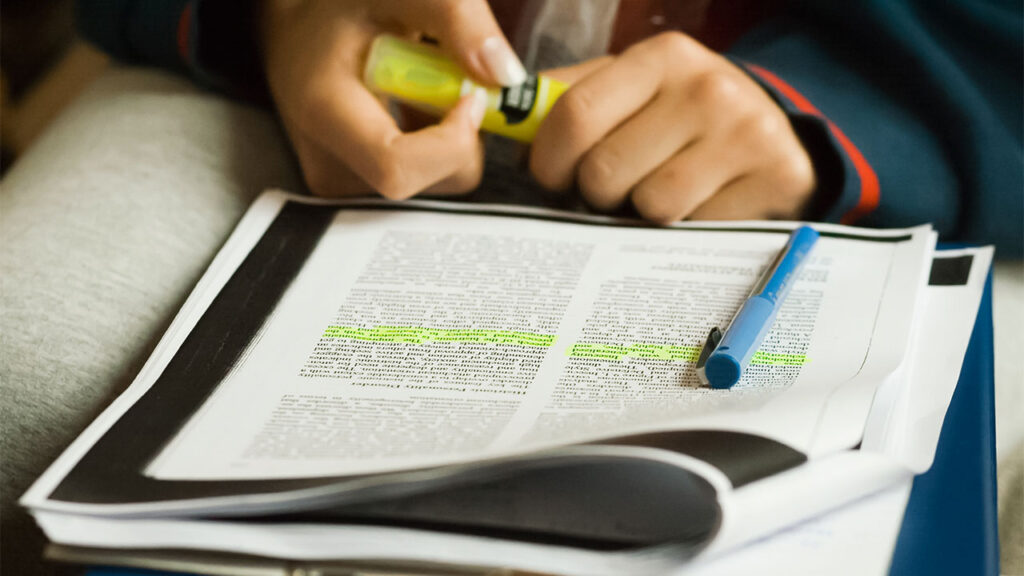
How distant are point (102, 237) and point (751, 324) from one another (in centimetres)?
36

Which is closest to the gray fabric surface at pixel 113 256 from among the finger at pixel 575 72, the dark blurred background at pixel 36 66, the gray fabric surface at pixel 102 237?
the gray fabric surface at pixel 102 237

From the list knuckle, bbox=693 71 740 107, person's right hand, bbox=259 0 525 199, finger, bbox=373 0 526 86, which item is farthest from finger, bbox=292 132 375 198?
knuckle, bbox=693 71 740 107

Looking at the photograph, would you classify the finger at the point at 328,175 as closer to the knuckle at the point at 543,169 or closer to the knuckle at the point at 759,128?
the knuckle at the point at 543,169

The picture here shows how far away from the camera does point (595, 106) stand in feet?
1.58

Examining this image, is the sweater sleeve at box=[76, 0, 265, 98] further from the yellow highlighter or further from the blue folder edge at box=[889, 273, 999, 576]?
the blue folder edge at box=[889, 273, 999, 576]

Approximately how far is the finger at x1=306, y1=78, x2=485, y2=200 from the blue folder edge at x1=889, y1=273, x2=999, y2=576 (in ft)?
0.96

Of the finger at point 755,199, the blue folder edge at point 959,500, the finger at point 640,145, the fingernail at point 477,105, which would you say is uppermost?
the fingernail at point 477,105

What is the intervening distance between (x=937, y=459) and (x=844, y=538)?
0.24ft

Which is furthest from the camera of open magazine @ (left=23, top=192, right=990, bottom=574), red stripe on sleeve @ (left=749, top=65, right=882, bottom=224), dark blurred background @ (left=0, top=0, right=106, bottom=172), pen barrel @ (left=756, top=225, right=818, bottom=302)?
dark blurred background @ (left=0, top=0, right=106, bottom=172)

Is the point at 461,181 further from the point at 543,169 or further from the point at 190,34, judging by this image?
the point at 190,34

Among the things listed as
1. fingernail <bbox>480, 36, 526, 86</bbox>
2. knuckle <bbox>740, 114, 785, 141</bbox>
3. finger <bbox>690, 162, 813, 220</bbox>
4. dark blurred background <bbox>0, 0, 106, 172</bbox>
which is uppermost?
dark blurred background <bbox>0, 0, 106, 172</bbox>

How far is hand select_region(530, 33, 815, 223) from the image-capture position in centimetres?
48

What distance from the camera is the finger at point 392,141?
47cm

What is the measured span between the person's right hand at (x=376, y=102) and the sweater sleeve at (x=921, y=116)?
0.60 ft
